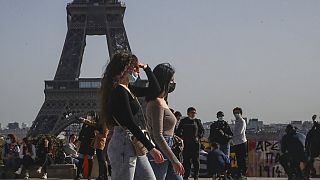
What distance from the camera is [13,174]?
656 inches

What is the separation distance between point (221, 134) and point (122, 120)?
27.7ft

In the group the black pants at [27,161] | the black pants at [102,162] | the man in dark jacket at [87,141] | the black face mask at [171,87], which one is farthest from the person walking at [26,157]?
the black face mask at [171,87]

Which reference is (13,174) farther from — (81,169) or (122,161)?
(122,161)

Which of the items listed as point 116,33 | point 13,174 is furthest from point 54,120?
point 13,174

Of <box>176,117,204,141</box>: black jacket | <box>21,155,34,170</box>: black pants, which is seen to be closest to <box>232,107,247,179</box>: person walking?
<box>176,117,204,141</box>: black jacket

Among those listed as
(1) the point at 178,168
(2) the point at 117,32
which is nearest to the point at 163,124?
(1) the point at 178,168

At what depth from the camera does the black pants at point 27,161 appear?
53.8ft

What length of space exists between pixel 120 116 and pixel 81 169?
27.7 feet

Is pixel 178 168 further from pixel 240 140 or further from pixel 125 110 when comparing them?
pixel 240 140

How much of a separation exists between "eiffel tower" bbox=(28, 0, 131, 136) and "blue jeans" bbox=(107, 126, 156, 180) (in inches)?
2566

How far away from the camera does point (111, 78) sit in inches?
243

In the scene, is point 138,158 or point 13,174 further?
point 13,174

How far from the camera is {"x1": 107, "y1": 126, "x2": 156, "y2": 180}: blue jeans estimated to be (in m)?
6.09

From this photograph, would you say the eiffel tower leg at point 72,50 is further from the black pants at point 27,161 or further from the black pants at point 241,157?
the black pants at point 241,157
